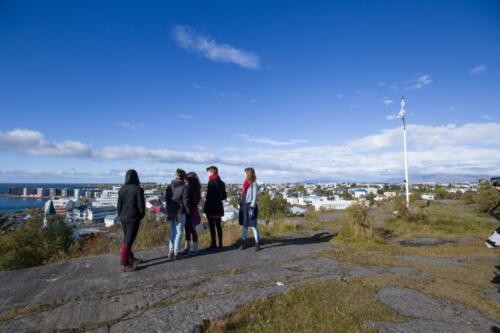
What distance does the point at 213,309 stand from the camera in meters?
3.67

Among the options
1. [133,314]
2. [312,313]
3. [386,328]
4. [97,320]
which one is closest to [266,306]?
[312,313]

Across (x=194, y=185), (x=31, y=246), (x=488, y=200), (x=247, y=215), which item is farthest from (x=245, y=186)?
(x=488, y=200)

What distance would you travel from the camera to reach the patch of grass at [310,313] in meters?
3.20

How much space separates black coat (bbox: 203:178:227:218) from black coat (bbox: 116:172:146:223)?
6.13 ft

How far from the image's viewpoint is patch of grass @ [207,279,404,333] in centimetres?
320

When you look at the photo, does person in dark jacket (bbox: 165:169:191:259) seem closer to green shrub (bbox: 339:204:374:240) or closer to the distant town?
the distant town

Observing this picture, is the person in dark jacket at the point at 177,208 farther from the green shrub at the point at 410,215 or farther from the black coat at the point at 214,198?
the green shrub at the point at 410,215

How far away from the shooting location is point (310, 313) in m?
3.53

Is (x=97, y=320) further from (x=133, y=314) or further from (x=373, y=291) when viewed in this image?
(x=373, y=291)

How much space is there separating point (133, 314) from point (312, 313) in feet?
7.27

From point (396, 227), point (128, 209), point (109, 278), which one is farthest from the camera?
point (396, 227)

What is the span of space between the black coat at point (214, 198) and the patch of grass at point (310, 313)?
3337 mm

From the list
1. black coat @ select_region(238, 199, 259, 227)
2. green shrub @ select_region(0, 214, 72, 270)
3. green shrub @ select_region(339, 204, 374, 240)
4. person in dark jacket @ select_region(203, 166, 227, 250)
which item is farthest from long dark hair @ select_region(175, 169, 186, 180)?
green shrub @ select_region(339, 204, 374, 240)

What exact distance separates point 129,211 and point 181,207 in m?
1.20
